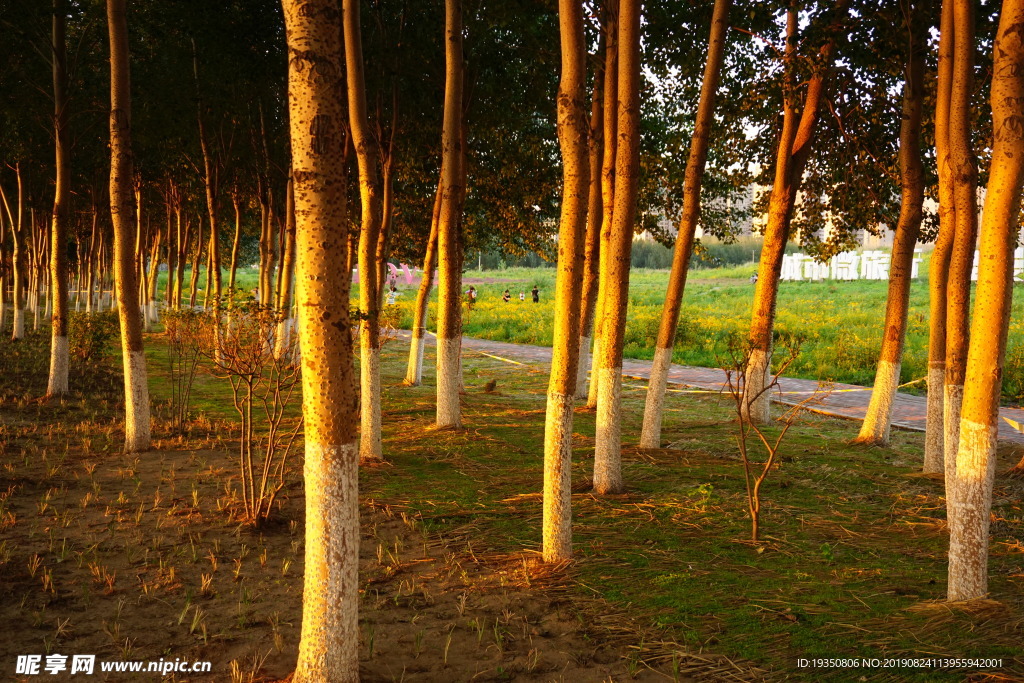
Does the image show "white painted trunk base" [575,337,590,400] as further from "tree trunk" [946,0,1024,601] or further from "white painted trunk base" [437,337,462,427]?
"tree trunk" [946,0,1024,601]

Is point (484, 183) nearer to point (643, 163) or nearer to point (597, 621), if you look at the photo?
point (643, 163)

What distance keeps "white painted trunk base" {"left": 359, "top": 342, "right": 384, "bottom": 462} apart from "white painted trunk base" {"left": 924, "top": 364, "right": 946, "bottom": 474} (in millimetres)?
6574

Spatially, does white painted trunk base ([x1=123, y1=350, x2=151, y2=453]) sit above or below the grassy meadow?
above

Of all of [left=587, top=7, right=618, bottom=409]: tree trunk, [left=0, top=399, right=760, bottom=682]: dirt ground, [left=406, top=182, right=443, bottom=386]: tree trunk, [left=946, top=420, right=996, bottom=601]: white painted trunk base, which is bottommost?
[left=0, top=399, right=760, bottom=682]: dirt ground

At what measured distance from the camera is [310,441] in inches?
154

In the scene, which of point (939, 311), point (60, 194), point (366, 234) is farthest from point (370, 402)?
point (60, 194)

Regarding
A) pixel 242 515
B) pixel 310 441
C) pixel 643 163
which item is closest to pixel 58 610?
pixel 242 515

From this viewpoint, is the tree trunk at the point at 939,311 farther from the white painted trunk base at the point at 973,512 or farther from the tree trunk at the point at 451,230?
the tree trunk at the point at 451,230

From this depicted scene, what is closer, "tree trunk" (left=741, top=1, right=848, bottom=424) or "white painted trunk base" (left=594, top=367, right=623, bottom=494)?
"white painted trunk base" (left=594, top=367, right=623, bottom=494)

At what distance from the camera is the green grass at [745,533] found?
4.82 m

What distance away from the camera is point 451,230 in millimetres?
11008

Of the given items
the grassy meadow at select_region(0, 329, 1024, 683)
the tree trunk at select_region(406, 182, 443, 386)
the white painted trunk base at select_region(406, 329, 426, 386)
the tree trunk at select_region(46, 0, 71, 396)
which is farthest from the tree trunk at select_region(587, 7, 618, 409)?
the tree trunk at select_region(46, 0, 71, 396)

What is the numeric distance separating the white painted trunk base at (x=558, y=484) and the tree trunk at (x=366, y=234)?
3216 mm

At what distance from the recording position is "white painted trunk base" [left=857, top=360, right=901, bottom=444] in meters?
10.5
